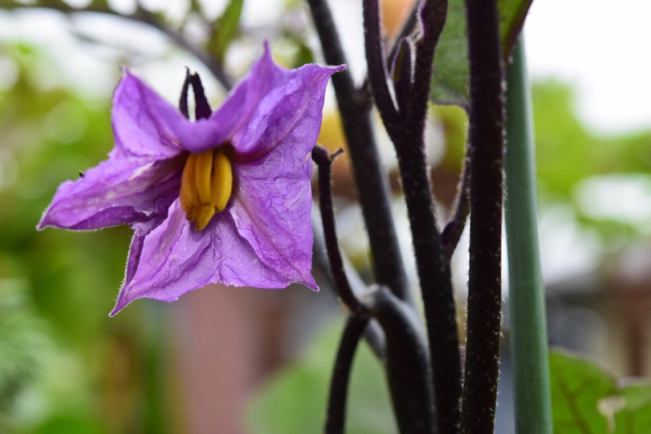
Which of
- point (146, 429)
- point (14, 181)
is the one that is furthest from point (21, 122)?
point (146, 429)

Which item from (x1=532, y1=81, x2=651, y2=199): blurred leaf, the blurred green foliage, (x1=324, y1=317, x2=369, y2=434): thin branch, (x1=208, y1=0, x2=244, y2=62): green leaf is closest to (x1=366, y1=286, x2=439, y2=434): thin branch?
(x1=324, y1=317, x2=369, y2=434): thin branch

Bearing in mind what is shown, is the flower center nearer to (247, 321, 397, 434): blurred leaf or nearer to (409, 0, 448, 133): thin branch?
(409, 0, 448, 133): thin branch

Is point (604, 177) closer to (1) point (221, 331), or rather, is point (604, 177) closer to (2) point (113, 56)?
(1) point (221, 331)

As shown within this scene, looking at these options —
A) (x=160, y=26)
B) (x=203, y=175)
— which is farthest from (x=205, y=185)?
(x=160, y=26)

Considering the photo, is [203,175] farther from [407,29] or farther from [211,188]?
[407,29]

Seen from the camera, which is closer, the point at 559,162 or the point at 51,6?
the point at 51,6
